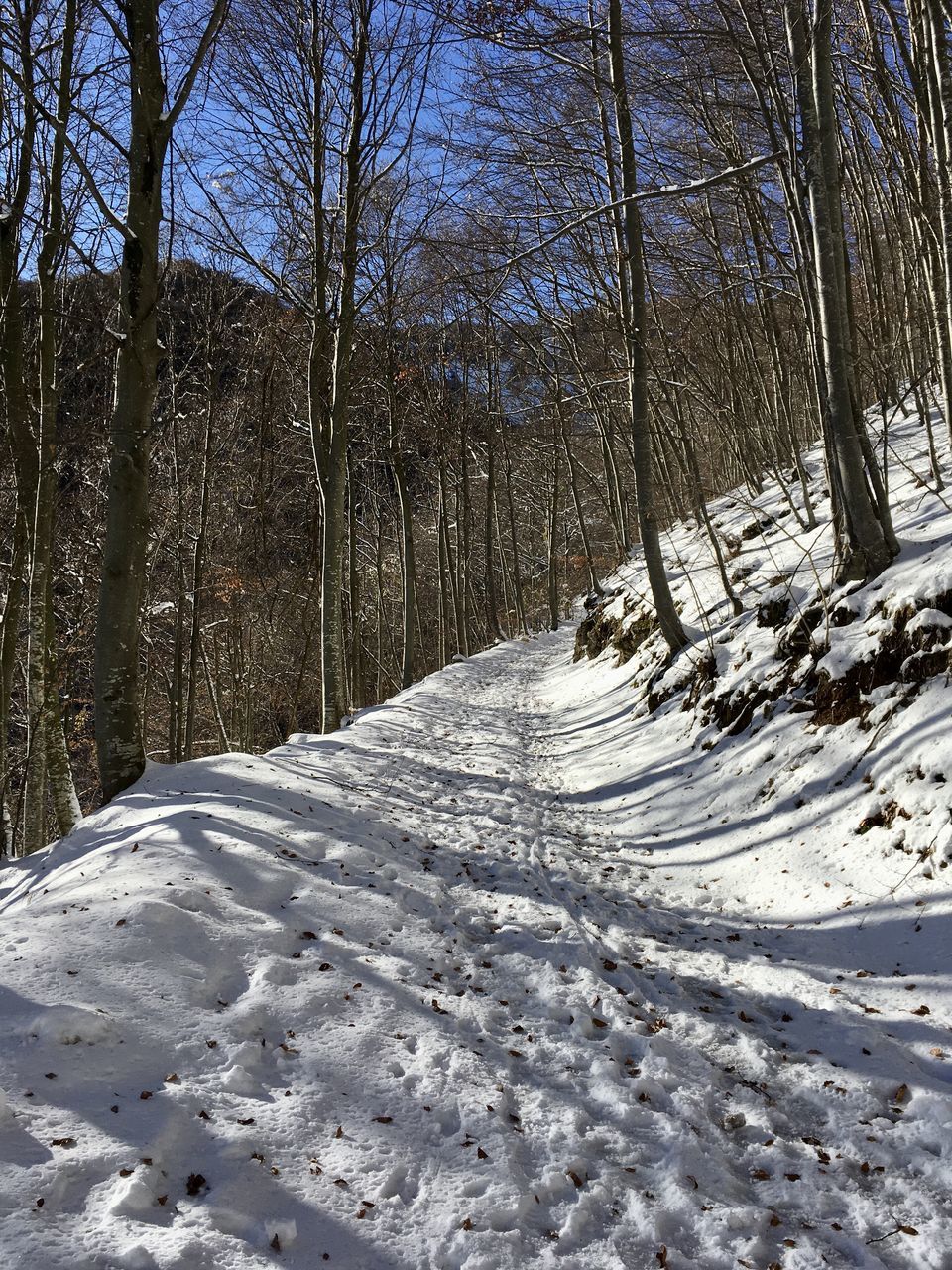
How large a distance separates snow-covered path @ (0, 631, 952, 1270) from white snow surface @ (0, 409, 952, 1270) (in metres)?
0.01

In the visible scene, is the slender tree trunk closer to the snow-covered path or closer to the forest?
the forest

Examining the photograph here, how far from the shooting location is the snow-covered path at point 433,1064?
80.8 inches

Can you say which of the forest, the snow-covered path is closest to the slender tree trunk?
the forest

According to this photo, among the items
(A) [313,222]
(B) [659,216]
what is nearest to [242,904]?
(A) [313,222]

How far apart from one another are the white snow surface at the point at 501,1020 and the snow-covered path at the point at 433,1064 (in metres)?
0.01

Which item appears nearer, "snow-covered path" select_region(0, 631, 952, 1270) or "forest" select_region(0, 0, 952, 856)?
"snow-covered path" select_region(0, 631, 952, 1270)

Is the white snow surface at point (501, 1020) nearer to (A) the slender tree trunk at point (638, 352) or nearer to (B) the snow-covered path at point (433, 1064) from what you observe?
(B) the snow-covered path at point (433, 1064)

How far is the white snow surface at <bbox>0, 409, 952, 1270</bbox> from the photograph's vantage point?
2.08 m

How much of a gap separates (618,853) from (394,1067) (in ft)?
10.8

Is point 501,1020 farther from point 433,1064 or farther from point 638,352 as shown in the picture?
point 638,352

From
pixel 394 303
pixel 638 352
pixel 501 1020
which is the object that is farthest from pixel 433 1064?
pixel 394 303

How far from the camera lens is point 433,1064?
9.29ft

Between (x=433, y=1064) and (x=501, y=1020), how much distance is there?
1.72ft

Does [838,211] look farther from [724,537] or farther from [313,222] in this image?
[313,222]
